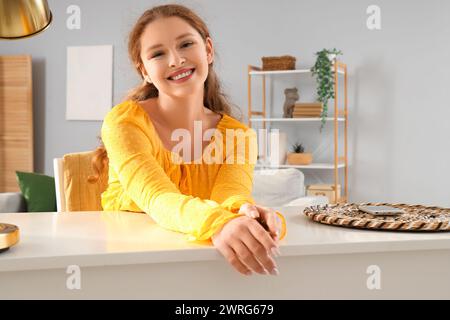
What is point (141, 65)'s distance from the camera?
142 centimetres

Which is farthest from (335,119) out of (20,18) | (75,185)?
(20,18)

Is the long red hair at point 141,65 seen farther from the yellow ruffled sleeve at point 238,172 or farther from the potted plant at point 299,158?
the potted plant at point 299,158

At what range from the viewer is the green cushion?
335cm

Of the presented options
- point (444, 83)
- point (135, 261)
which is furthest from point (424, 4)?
point (135, 261)

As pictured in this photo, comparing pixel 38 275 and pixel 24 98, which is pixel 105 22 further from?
pixel 38 275

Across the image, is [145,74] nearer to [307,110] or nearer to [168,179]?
[168,179]

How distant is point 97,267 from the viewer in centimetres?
82

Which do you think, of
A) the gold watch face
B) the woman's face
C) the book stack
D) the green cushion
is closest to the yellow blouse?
the woman's face

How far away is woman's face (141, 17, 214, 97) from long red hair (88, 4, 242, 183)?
0.05 m

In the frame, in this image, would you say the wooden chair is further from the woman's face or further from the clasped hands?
the clasped hands

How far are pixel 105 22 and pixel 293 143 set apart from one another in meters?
2.39

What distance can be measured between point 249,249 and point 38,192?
278cm

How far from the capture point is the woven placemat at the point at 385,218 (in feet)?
3.21

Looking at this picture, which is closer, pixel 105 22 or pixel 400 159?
pixel 400 159
